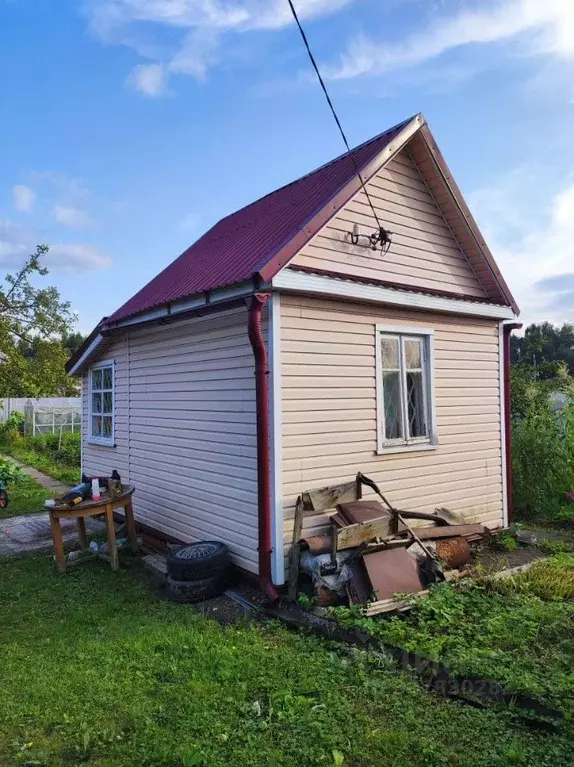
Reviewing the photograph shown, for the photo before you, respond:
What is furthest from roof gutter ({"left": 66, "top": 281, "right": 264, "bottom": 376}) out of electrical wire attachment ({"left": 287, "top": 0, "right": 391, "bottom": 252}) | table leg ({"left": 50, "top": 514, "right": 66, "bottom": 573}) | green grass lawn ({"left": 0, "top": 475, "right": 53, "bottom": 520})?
green grass lawn ({"left": 0, "top": 475, "right": 53, "bottom": 520})

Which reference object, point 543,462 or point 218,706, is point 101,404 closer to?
point 218,706

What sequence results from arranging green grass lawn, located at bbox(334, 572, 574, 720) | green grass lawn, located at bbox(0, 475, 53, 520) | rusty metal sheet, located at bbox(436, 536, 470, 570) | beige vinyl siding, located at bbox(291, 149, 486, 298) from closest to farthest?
green grass lawn, located at bbox(334, 572, 574, 720)
rusty metal sheet, located at bbox(436, 536, 470, 570)
beige vinyl siding, located at bbox(291, 149, 486, 298)
green grass lawn, located at bbox(0, 475, 53, 520)

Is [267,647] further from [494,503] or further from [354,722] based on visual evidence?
[494,503]

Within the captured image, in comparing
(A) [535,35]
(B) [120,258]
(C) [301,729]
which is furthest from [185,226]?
(C) [301,729]

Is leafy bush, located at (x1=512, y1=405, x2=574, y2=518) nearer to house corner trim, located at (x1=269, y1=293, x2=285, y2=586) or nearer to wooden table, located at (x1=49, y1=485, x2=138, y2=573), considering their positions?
house corner trim, located at (x1=269, y1=293, x2=285, y2=586)

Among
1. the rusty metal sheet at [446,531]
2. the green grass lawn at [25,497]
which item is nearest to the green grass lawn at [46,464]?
the green grass lawn at [25,497]

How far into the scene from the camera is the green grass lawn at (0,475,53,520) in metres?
11.0

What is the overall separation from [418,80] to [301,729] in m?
5.88

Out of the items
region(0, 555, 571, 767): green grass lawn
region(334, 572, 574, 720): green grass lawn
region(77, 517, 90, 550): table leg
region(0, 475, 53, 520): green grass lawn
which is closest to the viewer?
region(0, 555, 571, 767): green grass lawn

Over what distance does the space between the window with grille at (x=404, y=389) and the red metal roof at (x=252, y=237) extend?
1.80 metres

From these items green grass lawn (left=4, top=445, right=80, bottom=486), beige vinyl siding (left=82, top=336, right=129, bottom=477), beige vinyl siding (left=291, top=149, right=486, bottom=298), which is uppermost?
beige vinyl siding (left=291, top=149, right=486, bottom=298)

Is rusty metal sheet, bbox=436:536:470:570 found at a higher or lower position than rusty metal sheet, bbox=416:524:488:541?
lower

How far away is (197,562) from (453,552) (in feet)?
9.61

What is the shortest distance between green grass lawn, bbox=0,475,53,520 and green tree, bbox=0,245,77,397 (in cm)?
385
